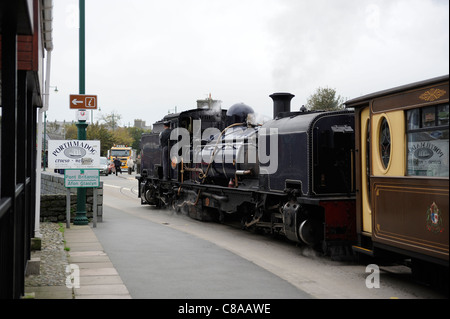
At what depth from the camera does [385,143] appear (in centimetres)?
708

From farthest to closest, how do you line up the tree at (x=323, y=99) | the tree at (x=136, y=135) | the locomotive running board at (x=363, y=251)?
1. the tree at (x=136, y=135)
2. the tree at (x=323, y=99)
3. the locomotive running board at (x=363, y=251)

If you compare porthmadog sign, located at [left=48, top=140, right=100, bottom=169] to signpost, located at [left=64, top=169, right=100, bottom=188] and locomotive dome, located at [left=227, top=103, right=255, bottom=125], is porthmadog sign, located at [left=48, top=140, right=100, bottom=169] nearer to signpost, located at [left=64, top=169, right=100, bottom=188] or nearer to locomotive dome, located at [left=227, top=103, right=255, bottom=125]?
signpost, located at [left=64, top=169, right=100, bottom=188]

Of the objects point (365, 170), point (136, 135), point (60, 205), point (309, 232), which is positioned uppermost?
point (136, 135)

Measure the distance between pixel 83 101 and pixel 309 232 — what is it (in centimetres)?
697

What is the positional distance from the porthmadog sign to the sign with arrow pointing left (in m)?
0.90

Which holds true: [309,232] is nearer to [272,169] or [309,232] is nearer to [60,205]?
[272,169]

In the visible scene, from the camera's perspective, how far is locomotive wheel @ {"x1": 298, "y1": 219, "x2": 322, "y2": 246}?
9.04m

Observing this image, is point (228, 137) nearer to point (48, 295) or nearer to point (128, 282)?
point (128, 282)

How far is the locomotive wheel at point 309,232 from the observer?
904 centimetres

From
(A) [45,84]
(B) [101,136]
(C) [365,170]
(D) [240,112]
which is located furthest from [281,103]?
(B) [101,136]

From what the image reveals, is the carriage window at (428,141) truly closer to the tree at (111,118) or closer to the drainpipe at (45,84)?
the drainpipe at (45,84)

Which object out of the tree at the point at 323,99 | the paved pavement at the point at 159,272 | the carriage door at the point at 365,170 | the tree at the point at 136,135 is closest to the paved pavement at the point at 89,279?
the paved pavement at the point at 159,272

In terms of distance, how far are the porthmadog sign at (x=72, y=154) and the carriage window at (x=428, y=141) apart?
28.4 ft
